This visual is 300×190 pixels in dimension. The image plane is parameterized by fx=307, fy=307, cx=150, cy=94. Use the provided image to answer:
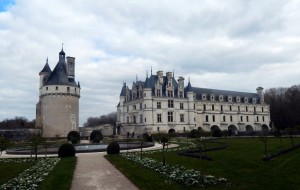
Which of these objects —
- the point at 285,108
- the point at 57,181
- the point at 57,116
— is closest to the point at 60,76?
the point at 57,116

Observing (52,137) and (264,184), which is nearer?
(264,184)

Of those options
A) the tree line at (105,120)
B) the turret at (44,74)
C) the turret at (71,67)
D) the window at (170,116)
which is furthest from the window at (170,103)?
the tree line at (105,120)

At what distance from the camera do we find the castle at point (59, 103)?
162 ft

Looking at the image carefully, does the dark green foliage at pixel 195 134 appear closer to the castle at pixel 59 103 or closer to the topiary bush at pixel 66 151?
the topiary bush at pixel 66 151

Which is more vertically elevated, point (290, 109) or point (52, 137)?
point (290, 109)

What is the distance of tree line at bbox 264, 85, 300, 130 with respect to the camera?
6519cm

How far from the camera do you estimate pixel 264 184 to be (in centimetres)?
1016

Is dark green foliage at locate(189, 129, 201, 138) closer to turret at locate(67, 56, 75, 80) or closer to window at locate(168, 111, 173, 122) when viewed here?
window at locate(168, 111, 173, 122)

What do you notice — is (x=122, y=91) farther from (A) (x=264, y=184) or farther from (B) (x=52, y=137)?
(A) (x=264, y=184)

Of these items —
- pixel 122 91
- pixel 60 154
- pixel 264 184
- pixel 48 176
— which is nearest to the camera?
pixel 264 184

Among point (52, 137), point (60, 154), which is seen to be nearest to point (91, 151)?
point (60, 154)

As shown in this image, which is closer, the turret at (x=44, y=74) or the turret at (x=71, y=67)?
the turret at (x=71, y=67)

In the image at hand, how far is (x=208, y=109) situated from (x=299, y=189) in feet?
183

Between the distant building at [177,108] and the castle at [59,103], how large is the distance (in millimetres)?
11230
